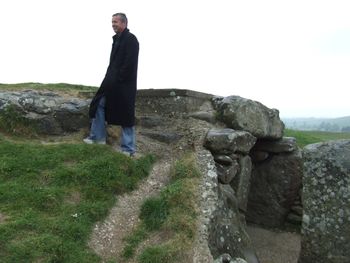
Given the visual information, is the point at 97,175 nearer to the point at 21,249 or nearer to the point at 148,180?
the point at 148,180

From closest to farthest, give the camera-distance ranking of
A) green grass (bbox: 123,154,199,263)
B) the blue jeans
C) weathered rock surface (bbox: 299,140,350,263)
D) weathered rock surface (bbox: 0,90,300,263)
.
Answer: green grass (bbox: 123,154,199,263), weathered rock surface (bbox: 299,140,350,263), weathered rock surface (bbox: 0,90,300,263), the blue jeans

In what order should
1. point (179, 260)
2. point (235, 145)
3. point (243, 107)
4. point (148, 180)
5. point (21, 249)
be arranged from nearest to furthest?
point (21, 249) < point (179, 260) < point (148, 180) < point (235, 145) < point (243, 107)

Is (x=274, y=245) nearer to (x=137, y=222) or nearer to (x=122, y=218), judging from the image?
(x=137, y=222)

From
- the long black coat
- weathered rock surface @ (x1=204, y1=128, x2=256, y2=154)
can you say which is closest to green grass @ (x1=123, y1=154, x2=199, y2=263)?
weathered rock surface @ (x1=204, y1=128, x2=256, y2=154)

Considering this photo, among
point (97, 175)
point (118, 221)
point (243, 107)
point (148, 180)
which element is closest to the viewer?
point (118, 221)

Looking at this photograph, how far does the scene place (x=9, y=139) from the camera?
9.99m

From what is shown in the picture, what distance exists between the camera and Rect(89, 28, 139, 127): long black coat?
31.0 feet

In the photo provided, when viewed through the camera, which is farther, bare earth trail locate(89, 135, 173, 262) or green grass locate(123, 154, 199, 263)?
bare earth trail locate(89, 135, 173, 262)

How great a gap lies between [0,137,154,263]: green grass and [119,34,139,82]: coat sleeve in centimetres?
163

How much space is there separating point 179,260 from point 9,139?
16.7 ft

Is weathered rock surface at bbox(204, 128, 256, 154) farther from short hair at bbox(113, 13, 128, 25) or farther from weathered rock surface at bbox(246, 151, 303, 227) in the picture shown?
short hair at bbox(113, 13, 128, 25)

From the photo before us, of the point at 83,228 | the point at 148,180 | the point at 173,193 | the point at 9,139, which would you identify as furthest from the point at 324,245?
the point at 9,139

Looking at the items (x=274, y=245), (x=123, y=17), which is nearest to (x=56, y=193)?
(x=123, y=17)

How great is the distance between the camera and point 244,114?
1171 cm
